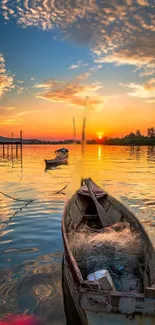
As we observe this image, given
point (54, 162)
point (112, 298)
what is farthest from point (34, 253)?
point (54, 162)

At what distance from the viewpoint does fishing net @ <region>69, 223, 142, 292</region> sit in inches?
263

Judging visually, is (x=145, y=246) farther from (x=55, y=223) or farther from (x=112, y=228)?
(x=55, y=223)

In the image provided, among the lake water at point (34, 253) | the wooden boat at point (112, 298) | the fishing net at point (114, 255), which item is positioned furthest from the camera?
the lake water at point (34, 253)

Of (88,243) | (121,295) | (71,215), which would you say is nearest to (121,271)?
(88,243)

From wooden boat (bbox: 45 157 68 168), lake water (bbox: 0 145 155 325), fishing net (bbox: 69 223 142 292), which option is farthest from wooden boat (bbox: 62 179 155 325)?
wooden boat (bbox: 45 157 68 168)

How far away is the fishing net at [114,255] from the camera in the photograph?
668 centimetres

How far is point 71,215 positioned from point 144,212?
5804mm

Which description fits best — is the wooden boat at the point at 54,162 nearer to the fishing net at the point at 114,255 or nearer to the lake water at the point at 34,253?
the lake water at the point at 34,253

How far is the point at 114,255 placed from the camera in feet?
25.2

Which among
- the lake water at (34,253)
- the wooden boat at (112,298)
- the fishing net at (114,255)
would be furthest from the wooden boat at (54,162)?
the fishing net at (114,255)

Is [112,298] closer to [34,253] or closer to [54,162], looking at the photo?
[34,253]

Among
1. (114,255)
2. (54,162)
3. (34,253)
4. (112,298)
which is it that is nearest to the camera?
(112,298)

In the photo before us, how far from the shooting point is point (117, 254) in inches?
303

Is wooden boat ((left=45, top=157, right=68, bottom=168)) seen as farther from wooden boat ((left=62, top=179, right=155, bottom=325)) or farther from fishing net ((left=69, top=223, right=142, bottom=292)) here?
fishing net ((left=69, top=223, right=142, bottom=292))
